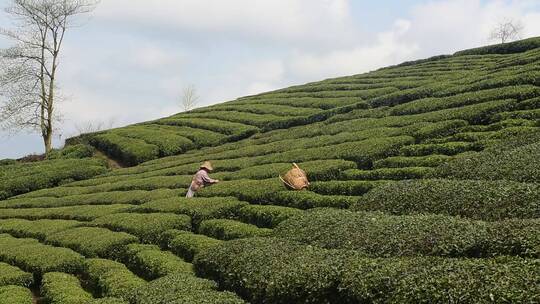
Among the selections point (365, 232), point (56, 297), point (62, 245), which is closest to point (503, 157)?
point (365, 232)

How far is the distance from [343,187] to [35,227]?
14400mm

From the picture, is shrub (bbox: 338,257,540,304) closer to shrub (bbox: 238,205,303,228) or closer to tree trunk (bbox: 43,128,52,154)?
shrub (bbox: 238,205,303,228)

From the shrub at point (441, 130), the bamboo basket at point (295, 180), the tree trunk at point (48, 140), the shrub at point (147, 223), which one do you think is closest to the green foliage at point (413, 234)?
the bamboo basket at point (295, 180)

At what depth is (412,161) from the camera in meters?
22.0

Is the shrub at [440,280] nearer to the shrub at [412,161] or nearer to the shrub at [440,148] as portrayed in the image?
the shrub at [412,161]

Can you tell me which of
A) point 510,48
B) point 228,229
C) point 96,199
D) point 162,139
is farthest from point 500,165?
point 510,48

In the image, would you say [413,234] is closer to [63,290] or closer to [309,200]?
[309,200]

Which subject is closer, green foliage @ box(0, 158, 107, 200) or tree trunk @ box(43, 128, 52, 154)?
green foliage @ box(0, 158, 107, 200)

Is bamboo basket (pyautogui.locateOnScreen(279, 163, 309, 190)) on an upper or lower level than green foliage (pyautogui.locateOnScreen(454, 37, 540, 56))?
lower

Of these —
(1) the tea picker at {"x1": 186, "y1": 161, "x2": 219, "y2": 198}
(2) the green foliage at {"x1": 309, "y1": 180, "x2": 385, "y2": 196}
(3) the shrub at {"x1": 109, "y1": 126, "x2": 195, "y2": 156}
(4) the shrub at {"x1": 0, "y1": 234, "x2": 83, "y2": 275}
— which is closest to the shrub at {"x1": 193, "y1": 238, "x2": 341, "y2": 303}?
(4) the shrub at {"x1": 0, "y1": 234, "x2": 83, "y2": 275}

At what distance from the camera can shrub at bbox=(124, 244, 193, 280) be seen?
664 inches

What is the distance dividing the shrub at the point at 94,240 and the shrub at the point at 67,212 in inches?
104

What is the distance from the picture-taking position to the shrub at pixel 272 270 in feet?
37.2

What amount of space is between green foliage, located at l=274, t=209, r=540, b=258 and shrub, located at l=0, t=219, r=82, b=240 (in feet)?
39.5
